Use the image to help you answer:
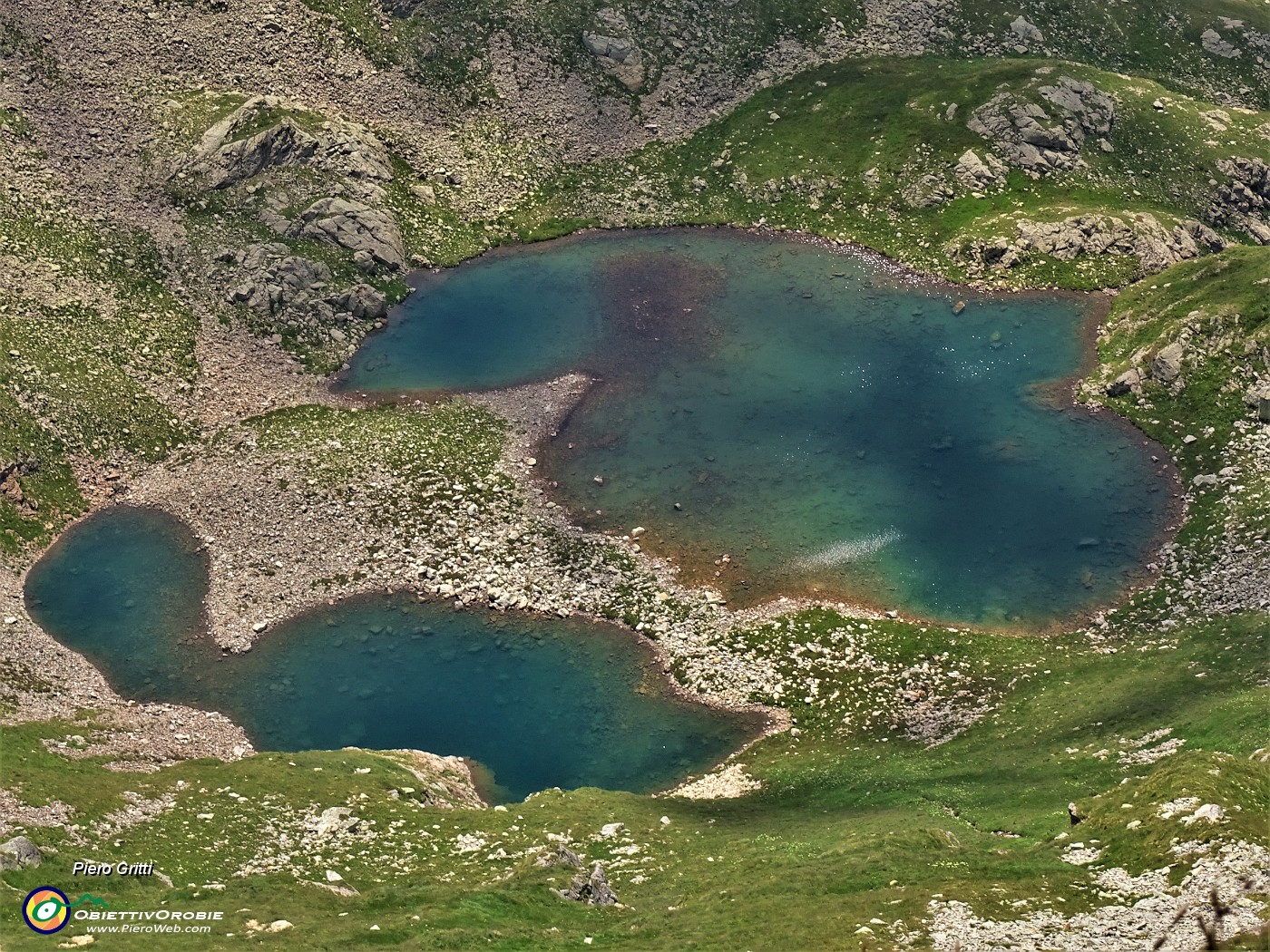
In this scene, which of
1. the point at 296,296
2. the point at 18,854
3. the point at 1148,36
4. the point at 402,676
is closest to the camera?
the point at 18,854

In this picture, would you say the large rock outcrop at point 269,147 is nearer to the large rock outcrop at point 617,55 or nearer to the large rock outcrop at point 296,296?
the large rock outcrop at point 296,296

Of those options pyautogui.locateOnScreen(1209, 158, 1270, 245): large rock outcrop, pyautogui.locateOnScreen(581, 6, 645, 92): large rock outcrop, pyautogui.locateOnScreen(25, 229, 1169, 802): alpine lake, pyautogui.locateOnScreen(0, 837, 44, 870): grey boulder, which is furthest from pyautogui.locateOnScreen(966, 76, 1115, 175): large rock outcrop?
pyautogui.locateOnScreen(0, 837, 44, 870): grey boulder

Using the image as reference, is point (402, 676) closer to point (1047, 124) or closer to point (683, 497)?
point (683, 497)

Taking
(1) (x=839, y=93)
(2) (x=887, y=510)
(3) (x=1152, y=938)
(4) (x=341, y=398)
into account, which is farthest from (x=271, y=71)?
(3) (x=1152, y=938)

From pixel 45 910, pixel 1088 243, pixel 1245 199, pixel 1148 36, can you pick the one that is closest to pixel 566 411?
pixel 1088 243

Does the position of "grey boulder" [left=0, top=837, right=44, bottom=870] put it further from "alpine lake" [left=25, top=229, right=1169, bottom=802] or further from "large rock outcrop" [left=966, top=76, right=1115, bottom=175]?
"large rock outcrop" [left=966, top=76, right=1115, bottom=175]

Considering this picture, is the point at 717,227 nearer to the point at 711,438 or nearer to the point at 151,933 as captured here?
the point at 711,438
